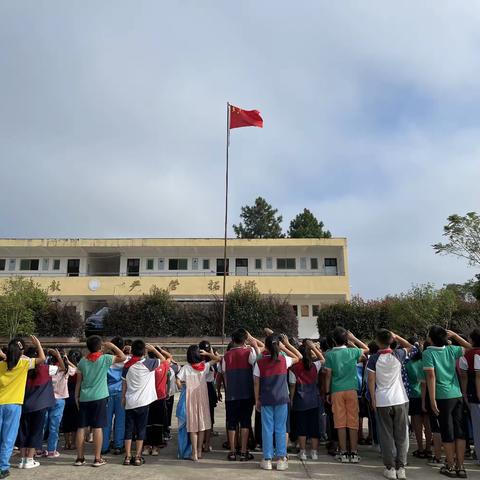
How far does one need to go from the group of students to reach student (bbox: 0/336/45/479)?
1 cm

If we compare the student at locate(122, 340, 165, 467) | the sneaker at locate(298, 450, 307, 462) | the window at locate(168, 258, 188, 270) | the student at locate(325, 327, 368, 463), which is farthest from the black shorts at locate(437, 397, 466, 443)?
the window at locate(168, 258, 188, 270)

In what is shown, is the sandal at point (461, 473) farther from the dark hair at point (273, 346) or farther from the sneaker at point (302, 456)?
the dark hair at point (273, 346)

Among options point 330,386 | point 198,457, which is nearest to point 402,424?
point 330,386

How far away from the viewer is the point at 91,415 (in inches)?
233

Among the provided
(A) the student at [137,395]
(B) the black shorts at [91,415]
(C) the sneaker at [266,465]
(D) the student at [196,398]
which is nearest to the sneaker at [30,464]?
(B) the black shorts at [91,415]

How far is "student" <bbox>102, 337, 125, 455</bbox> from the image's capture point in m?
6.59

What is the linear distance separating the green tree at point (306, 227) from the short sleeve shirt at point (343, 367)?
40.9 metres

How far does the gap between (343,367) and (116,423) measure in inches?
135

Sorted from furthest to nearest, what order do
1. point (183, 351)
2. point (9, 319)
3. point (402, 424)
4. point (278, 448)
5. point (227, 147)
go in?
point (227, 147), point (9, 319), point (183, 351), point (278, 448), point (402, 424)

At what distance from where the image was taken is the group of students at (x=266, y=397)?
5441 mm

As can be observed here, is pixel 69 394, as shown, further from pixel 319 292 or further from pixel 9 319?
pixel 319 292

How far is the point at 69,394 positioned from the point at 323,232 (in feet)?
141

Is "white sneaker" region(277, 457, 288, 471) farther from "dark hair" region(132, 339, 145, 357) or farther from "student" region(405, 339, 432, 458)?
"dark hair" region(132, 339, 145, 357)

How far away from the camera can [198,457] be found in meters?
6.28
